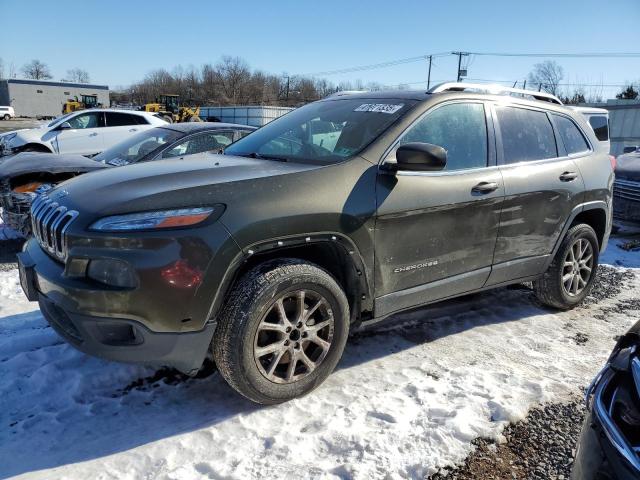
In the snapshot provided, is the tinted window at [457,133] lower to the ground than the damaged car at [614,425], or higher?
higher

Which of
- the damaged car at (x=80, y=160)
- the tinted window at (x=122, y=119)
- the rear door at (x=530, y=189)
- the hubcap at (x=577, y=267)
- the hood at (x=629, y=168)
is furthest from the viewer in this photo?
the tinted window at (x=122, y=119)

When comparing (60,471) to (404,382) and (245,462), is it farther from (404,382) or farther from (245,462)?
(404,382)

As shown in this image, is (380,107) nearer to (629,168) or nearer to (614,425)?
(614,425)

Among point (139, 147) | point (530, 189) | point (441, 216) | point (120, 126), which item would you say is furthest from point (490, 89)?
point (120, 126)

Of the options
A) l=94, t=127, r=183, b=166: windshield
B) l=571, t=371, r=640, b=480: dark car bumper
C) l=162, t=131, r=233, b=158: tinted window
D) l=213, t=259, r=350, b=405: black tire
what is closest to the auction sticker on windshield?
l=213, t=259, r=350, b=405: black tire

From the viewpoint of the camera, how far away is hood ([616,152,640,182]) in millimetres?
7850

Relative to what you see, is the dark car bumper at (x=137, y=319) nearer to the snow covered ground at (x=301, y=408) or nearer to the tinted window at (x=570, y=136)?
the snow covered ground at (x=301, y=408)

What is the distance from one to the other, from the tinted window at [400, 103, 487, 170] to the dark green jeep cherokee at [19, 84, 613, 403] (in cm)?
1

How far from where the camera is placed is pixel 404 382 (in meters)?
3.09

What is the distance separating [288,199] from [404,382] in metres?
1.40

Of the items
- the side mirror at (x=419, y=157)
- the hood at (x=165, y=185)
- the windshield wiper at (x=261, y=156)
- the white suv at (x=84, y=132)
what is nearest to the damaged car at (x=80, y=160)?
the windshield wiper at (x=261, y=156)

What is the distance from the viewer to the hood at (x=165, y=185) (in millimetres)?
2447

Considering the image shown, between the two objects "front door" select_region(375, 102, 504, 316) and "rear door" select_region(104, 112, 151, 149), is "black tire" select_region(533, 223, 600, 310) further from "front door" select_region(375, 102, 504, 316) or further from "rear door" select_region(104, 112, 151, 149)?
"rear door" select_region(104, 112, 151, 149)

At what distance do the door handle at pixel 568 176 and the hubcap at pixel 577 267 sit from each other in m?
0.59
